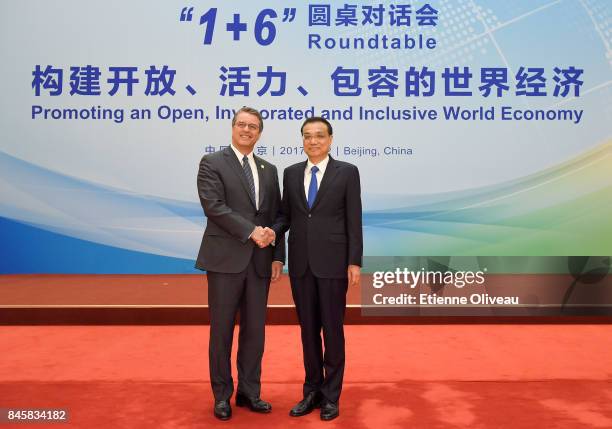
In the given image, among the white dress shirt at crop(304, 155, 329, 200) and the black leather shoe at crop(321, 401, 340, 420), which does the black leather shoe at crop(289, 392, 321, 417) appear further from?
the white dress shirt at crop(304, 155, 329, 200)

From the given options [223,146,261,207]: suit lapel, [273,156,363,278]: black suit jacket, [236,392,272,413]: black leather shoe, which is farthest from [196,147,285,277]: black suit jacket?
[236,392,272,413]: black leather shoe

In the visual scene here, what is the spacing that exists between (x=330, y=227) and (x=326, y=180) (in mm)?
185

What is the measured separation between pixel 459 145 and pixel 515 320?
5.79 feet

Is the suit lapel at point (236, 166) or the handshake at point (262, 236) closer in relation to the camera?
the handshake at point (262, 236)

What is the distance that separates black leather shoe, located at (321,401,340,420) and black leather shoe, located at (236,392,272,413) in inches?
8.8

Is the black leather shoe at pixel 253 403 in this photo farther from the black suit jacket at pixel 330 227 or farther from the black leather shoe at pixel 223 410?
the black suit jacket at pixel 330 227

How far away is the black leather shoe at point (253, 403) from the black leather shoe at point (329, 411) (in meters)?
0.22

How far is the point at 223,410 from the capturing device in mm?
2172

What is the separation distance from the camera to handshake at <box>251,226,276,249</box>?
84.7 inches

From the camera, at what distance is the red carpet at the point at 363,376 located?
2176 millimetres

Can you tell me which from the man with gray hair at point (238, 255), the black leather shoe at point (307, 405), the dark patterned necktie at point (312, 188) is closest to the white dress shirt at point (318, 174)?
the dark patterned necktie at point (312, 188)

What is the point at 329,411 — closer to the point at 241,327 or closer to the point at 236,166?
the point at 241,327

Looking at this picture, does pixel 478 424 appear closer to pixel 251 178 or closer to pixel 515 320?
pixel 251 178

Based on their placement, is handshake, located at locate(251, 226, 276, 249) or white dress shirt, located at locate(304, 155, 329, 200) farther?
white dress shirt, located at locate(304, 155, 329, 200)
